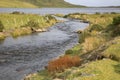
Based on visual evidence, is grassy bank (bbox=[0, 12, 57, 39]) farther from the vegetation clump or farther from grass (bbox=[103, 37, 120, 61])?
grass (bbox=[103, 37, 120, 61])

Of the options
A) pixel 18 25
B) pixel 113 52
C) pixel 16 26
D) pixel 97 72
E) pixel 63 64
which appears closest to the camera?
pixel 97 72

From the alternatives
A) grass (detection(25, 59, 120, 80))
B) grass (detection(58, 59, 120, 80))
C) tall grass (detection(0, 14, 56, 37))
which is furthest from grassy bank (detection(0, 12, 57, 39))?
grass (detection(58, 59, 120, 80))

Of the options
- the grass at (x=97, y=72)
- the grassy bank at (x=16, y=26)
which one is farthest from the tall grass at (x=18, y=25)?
the grass at (x=97, y=72)

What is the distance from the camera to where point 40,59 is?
44.6 meters

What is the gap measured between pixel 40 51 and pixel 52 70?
22997 mm

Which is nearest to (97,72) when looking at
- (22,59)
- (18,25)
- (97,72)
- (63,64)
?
(97,72)

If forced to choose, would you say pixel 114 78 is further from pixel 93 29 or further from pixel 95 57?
pixel 93 29

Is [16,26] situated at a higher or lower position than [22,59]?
lower

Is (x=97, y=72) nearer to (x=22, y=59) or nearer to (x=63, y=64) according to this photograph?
(x=63, y=64)

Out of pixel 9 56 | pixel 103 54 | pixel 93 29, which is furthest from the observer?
pixel 93 29

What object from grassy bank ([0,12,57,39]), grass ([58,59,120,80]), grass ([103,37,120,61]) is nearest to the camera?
grass ([58,59,120,80])

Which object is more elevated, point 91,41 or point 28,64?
point 91,41

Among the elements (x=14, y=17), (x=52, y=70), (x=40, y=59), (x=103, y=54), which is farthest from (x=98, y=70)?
(x=14, y=17)

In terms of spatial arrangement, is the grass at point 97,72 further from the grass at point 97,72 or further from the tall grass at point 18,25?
the tall grass at point 18,25
